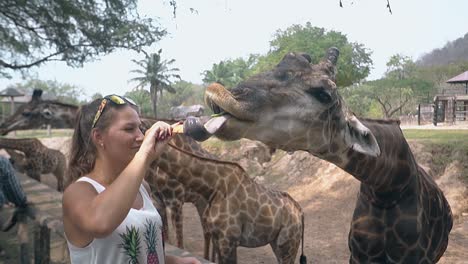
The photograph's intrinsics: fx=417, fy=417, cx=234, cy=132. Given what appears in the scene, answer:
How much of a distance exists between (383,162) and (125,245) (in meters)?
1.43

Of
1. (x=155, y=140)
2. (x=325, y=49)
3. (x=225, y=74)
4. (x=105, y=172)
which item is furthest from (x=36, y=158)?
(x=225, y=74)

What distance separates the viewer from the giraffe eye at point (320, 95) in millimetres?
1956

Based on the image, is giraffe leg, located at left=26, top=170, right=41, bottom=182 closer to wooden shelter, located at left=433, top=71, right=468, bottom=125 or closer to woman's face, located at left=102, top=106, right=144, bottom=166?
woman's face, located at left=102, top=106, right=144, bottom=166

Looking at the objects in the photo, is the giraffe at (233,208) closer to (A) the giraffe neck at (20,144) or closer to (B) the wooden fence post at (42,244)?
(B) the wooden fence post at (42,244)

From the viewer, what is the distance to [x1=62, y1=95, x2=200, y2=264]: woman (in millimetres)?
1586

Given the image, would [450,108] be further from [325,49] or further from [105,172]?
[105,172]

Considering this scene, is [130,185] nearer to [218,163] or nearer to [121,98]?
[121,98]

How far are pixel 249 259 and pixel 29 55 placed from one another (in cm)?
622

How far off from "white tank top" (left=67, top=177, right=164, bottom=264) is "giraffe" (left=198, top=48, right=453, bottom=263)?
557 mm

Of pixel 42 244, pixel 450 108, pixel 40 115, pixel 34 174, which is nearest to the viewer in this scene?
pixel 42 244

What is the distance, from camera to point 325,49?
93.7 ft

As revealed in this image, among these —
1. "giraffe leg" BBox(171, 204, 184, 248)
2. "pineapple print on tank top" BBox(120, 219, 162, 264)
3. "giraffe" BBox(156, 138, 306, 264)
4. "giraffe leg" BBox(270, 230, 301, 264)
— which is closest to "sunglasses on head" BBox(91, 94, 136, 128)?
"pineapple print on tank top" BBox(120, 219, 162, 264)

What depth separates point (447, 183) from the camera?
10484mm

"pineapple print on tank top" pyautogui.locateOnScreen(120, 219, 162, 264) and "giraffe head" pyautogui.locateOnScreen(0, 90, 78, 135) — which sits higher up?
"giraffe head" pyautogui.locateOnScreen(0, 90, 78, 135)
